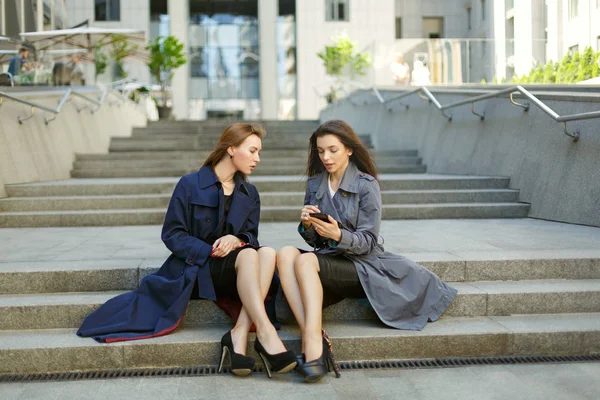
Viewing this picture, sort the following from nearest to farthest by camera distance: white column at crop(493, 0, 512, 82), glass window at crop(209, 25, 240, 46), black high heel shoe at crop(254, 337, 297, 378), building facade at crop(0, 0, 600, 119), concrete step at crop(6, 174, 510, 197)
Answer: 1. black high heel shoe at crop(254, 337, 297, 378)
2. concrete step at crop(6, 174, 510, 197)
3. white column at crop(493, 0, 512, 82)
4. building facade at crop(0, 0, 600, 119)
5. glass window at crop(209, 25, 240, 46)

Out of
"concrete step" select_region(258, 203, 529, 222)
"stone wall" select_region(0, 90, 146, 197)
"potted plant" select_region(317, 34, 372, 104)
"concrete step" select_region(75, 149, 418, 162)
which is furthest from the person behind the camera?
"potted plant" select_region(317, 34, 372, 104)

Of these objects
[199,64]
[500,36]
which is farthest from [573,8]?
[199,64]

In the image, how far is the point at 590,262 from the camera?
466cm

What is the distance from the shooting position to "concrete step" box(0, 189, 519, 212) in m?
7.43

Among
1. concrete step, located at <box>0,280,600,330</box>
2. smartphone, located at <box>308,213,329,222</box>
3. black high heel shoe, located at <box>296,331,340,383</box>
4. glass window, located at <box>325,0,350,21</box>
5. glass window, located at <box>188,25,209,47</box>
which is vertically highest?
glass window, located at <box>325,0,350,21</box>

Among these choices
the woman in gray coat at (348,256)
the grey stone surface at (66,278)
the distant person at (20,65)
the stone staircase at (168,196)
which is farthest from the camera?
the distant person at (20,65)

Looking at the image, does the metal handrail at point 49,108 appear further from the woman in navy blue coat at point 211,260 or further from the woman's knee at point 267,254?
the woman's knee at point 267,254

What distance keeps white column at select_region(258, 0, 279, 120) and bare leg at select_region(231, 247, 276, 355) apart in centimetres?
2674

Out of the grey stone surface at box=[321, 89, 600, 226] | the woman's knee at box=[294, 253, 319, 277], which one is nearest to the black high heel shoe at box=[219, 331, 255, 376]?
the woman's knee at box=[294, 253, 319, 277]

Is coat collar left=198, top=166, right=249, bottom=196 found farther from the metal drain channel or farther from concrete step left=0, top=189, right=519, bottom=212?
concrete step left=0, top=189, right=519, bottom=212

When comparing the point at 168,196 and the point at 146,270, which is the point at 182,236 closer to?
the point at 146,270

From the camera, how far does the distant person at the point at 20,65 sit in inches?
494

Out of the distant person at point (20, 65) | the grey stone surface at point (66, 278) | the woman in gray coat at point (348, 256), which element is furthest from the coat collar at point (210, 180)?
the distant person at point (20, 65)

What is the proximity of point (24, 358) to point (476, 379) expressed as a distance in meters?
2.62
